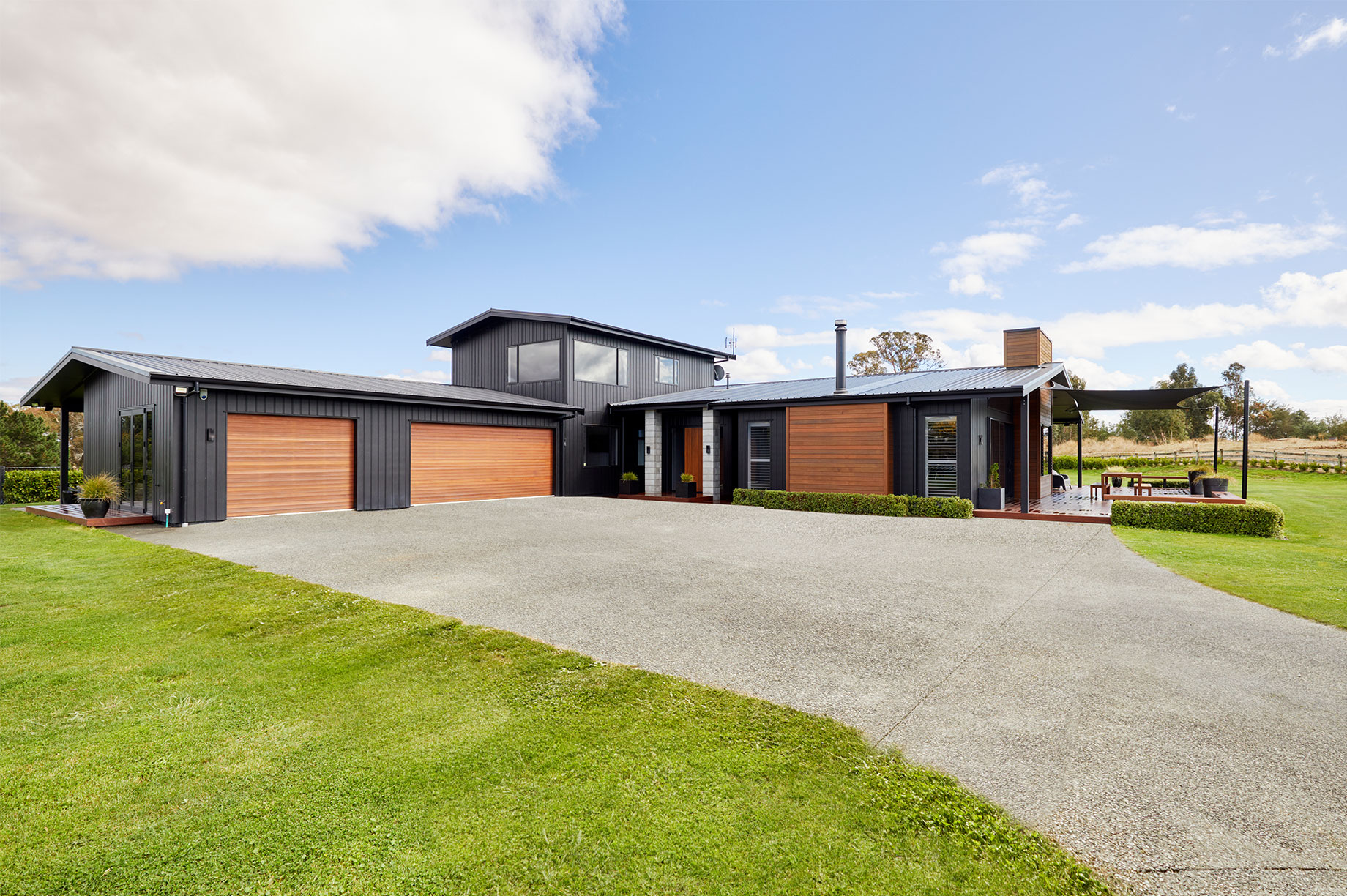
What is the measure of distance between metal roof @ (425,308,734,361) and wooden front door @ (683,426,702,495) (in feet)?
13.3

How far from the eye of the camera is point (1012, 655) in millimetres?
4230

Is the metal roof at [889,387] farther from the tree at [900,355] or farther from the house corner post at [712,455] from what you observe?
the tree at [900,355]

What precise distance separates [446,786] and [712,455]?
14799 millimetres

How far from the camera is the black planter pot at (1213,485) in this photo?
1345 cm

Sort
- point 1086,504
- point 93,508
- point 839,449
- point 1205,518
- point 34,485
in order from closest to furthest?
point 1205,518, point 93,508, point 1086,504, point 839,449, point 34,485

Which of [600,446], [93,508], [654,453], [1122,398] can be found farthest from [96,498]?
[1122,398]

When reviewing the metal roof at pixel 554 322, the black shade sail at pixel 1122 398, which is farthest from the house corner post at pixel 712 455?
the black shade sail at pixel 1122 398

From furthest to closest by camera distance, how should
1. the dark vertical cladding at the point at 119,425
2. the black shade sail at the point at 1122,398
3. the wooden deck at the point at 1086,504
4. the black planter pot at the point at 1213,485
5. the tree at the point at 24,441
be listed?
the tree at the point at 24,441, the black shade sail at the point at 1122,398, the black planter pot at the point at 1213,485, the wooden deck at the point at 1086,504, the dark vertical cladding at the point at 119,425

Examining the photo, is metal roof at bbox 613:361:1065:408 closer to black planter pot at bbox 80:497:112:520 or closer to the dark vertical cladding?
the dark vertical cladding

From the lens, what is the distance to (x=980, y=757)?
2764 mm

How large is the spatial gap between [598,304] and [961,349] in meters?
26.4

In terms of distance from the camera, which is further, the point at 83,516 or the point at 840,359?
→ the point at 840,359

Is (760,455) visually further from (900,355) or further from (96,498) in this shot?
(900,355)

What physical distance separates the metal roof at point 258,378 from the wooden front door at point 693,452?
375 cm
